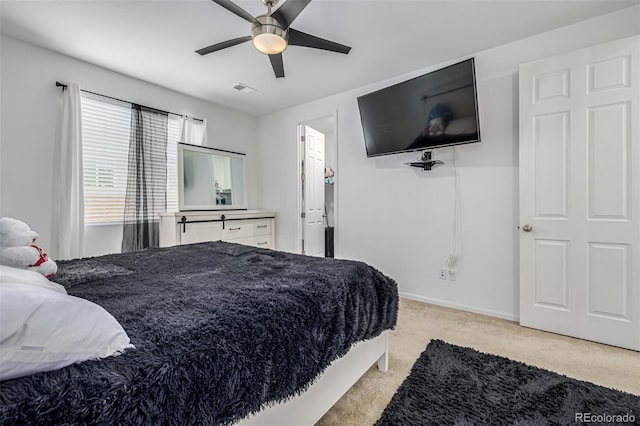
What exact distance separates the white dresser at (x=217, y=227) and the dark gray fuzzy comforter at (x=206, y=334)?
4.76ft

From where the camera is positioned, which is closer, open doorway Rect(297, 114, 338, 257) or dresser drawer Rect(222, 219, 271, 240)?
dresser drawer Rect(222, 219, 271, 240)

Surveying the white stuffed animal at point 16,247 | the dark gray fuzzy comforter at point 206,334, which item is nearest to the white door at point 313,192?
the dark gray fuzzy comforter at point 206,334

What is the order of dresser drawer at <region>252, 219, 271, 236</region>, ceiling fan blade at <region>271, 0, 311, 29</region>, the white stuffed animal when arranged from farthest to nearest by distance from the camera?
dresser drawer at <region>252, 219, 271, 236</region>
ceiling fan blade at <region>271, 0, 311, 29</region>
the white stuffed animal

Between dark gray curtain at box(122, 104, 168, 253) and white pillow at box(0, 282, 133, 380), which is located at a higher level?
dark gray curtain at box(122, 104, 168, 253)

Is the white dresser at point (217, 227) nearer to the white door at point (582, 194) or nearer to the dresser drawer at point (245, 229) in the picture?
the dresser drawer at point (245, 229)

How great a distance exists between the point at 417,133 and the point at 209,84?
8.10ft

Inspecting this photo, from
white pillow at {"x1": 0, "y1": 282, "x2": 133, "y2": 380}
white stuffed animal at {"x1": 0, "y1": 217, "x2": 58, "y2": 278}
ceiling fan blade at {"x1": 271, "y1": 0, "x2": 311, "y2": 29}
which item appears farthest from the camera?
ceiling fan blade at {"x1": 271, "y1": 0, "x2": 311, "y2": 29}

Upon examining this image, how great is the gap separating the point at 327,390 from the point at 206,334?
760 mm

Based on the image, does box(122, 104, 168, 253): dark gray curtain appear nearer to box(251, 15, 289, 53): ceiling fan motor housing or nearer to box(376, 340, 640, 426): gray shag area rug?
box(251, 15, 289, 53): ceiling fan motor housing

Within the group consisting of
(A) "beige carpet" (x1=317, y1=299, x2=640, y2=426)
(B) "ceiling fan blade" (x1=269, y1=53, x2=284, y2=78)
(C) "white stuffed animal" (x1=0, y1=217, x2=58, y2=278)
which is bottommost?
(A) "beige carpet" (x1=317, y1=299, x2=640, y2=426)

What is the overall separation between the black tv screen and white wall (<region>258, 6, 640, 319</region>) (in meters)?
0.26

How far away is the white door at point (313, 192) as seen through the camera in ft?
13.9

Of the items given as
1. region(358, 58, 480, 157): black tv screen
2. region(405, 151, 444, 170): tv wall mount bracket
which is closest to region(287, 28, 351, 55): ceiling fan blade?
region(358, 58, 480, 157): black tv screen

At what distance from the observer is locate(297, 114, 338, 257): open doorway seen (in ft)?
13.7
